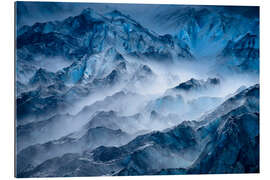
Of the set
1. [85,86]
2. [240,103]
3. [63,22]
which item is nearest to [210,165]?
[240,103]

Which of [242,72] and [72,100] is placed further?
[242,72]

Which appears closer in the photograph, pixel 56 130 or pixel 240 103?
pixel 56 130

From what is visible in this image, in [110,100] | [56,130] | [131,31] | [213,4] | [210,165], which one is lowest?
[210,165]

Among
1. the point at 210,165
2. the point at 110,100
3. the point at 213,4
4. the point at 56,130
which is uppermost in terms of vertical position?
the point at 213,4

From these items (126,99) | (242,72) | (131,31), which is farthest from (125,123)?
(242,72)

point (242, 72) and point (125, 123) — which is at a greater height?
point (242, 72)

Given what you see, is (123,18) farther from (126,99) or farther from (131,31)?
(126,99)

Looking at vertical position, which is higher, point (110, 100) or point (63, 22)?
point (63, 22)

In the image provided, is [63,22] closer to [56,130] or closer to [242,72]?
[56,130]

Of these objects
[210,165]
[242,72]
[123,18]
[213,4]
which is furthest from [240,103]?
[123,18]
